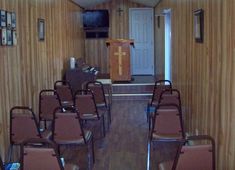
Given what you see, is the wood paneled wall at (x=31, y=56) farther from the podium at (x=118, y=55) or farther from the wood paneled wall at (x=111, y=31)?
the wood paneled wall at (x=111, y=31)

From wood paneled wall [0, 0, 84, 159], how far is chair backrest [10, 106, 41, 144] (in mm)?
256

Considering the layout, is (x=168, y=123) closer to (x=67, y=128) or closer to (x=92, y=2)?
(x=67, y=128)

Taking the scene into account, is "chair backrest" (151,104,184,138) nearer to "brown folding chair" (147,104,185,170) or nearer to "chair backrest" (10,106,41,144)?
"brown folding chair" (147,104,185,170)

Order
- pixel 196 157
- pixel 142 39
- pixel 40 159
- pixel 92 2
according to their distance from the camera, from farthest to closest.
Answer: pixel 142 39 → pixel 92 2 → pixel 40 159 → pixel 196 157

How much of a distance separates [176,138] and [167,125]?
18cm

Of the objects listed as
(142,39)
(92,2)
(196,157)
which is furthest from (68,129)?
(142,39)

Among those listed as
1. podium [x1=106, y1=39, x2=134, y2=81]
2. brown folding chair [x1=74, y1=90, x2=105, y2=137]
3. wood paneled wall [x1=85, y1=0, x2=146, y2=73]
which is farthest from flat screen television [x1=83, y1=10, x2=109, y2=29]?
brown folding chair [x1=74, y1=90, x2=105, y2=137]

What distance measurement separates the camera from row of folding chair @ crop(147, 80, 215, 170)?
2.62m

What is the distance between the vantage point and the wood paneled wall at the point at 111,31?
12281 mm

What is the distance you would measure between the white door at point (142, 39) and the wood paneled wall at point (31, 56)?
12.8 ft

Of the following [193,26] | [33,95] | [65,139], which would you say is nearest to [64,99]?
[33,95]

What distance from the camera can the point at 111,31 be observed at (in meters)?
12.3

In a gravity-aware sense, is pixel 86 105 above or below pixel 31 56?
below

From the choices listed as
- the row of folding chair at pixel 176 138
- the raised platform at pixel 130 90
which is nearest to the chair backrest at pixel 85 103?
the row of folding chair at pixel 176 138
